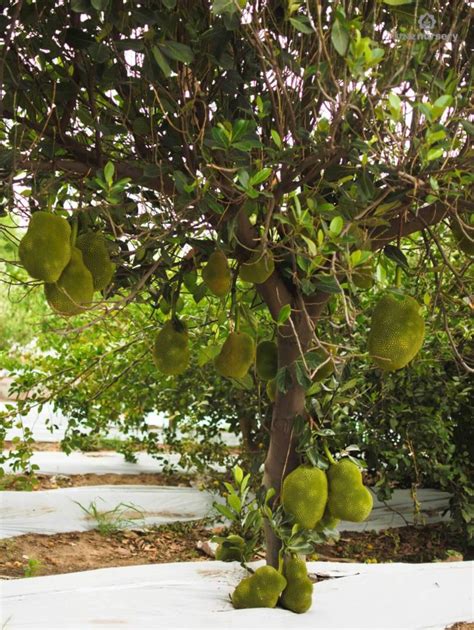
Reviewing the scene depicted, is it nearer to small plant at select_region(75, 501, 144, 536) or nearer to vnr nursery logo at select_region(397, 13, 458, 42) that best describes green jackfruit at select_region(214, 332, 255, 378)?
vnr nursery logo at select_region(397, 13, 458, 42)

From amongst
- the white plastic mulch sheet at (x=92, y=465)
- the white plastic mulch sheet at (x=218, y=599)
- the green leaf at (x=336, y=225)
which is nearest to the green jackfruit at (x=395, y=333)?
the green leaf at (x=336, y=225)

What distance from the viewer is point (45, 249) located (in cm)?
143

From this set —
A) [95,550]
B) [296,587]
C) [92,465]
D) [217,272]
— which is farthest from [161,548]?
[217,272]

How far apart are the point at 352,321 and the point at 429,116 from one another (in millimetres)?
415

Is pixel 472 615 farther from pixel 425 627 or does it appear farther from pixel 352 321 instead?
pixel 352 321

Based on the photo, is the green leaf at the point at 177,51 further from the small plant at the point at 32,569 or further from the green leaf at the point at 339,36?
the small plant at the point at 32,569

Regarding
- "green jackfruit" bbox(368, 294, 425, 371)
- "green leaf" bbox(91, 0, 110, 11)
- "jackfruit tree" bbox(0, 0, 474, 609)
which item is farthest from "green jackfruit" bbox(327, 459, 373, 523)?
"green leaf" bbox(91, 0, 110, 11)

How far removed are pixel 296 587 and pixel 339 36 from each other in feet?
4.42

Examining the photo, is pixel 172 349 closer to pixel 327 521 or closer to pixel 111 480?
pixel 327 521

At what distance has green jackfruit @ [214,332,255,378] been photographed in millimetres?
1823

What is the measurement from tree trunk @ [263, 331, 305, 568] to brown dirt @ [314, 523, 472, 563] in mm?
1811

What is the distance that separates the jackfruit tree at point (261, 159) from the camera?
1.34 metres

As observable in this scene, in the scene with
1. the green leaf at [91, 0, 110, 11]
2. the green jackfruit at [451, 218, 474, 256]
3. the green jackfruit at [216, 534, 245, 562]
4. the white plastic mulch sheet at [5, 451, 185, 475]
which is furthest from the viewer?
the white plastic mulch sheet at [5, 451, 185, 475]

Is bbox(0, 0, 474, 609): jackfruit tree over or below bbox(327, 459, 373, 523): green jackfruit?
over
